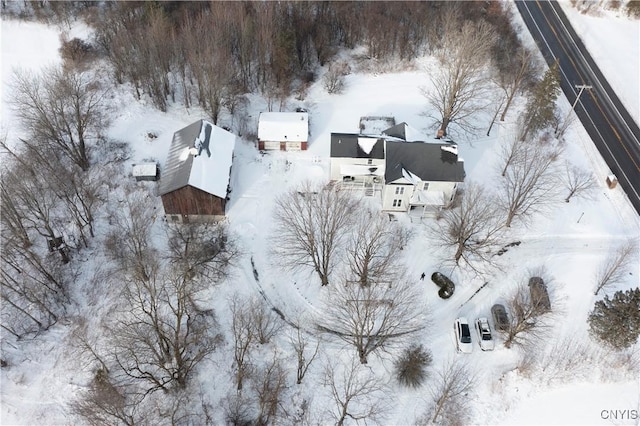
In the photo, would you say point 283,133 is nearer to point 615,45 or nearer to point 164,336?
point 164,336

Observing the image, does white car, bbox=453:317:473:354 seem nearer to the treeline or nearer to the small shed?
the small shed

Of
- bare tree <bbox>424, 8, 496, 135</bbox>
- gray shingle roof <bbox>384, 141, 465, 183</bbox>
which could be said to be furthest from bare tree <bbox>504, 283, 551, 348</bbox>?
bare tree <bbox>424, 8, 496, 135</bbox>

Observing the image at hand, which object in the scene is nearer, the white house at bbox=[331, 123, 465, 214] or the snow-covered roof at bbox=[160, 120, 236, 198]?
the snow-covered roof at bbox=[160, 120, 236, 198]

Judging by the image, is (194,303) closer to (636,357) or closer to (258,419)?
(258,419)

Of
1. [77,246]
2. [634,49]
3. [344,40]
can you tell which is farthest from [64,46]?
[634,49]

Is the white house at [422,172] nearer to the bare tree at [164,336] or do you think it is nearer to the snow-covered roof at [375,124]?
the snow-covered roof at [375,124]

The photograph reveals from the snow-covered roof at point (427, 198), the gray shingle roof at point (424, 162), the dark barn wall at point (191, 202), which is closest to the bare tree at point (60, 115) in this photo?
the dark barn wall at point (191, 202)
